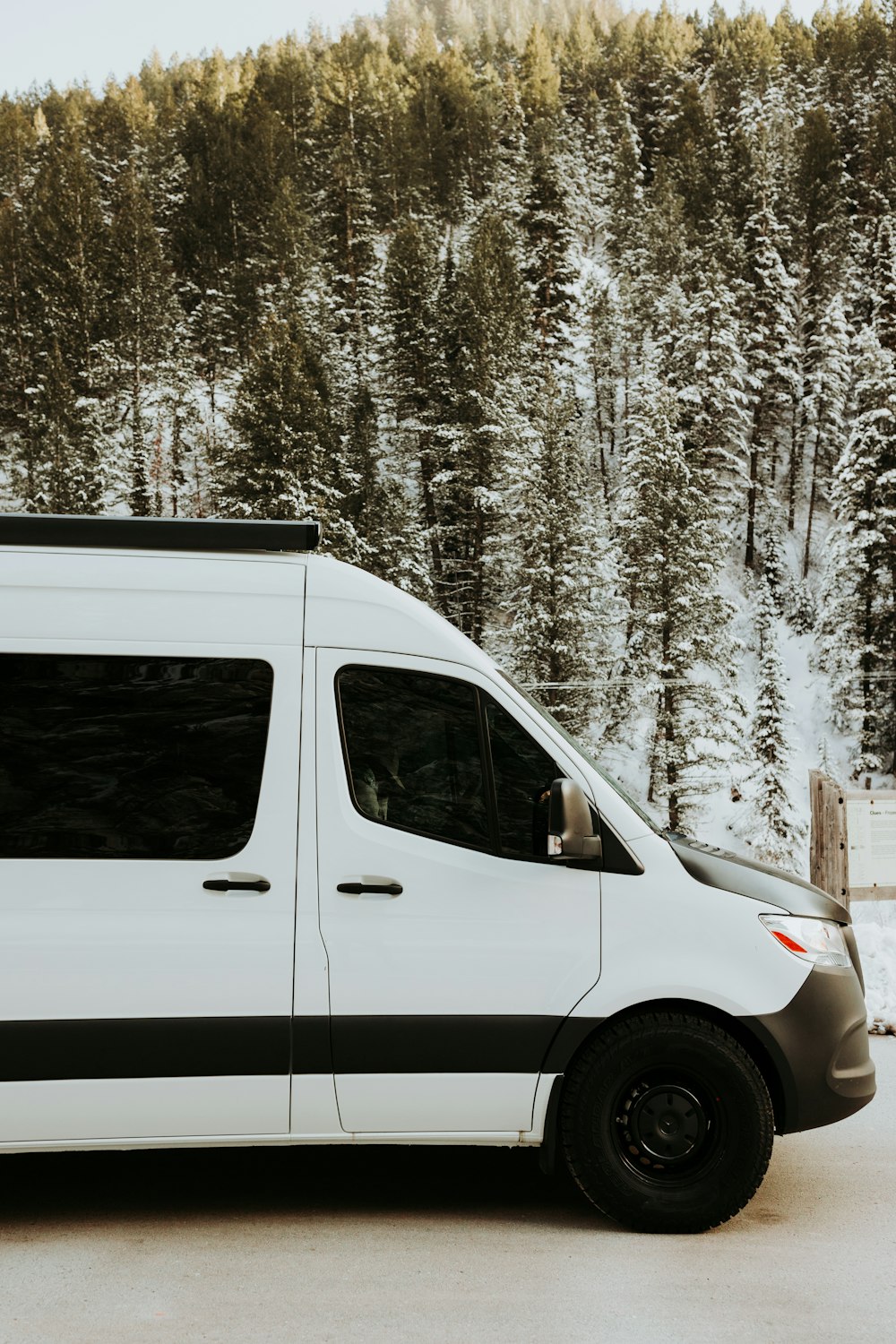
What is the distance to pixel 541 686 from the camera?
3688 cm

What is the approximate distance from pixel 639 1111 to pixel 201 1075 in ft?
5.37

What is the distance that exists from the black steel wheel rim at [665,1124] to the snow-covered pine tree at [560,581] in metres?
32.0

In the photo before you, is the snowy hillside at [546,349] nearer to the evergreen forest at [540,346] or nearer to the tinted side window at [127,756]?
the evergreen forest at [540,346]

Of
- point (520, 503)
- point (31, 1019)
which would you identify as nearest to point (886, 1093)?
point (31, 1019)

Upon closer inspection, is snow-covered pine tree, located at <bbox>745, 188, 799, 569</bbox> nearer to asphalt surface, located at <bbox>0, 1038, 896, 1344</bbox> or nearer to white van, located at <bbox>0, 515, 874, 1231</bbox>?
asphalt surface, located at <bbox>0, 1038, 896, 1344</bbox>

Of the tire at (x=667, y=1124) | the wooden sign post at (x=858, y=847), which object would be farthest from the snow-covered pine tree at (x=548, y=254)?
the tire at (x=667, y=1124)

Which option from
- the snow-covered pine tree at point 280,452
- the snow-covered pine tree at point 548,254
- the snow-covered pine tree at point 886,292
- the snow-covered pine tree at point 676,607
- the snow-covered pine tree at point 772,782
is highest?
the snow-covered pine tree at point 548,254

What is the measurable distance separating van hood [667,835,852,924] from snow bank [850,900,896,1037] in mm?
2795

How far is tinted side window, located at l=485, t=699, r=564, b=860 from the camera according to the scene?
446cm

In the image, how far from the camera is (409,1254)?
427cm

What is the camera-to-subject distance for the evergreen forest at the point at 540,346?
38.5 meters

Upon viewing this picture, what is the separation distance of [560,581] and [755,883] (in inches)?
1357

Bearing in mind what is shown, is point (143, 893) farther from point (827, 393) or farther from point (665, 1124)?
point (827, 393)

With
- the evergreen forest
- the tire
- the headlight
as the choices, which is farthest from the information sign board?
the evergreen forest
